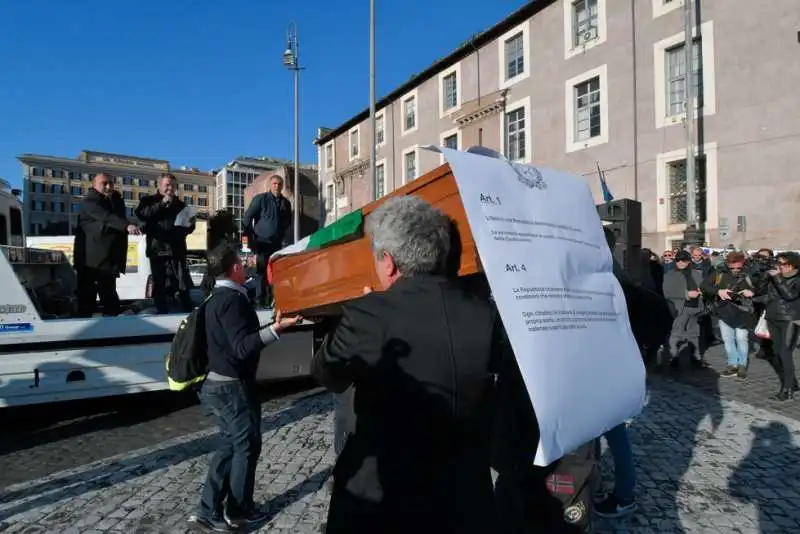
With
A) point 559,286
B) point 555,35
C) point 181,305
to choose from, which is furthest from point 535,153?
point 559,286

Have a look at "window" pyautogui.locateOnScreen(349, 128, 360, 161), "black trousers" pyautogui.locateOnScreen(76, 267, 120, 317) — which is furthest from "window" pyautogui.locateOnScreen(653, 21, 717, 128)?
"window" pyautogui.locateOnScreen(349, 128, 360, 161)

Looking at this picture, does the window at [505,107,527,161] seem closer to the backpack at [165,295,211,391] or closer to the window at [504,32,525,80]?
the window at [504,32,525,80]

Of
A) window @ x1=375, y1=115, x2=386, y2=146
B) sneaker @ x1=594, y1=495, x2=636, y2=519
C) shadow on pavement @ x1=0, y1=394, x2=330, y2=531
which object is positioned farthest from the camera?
window @ x1=375, y1=115, x2=386, y2=146

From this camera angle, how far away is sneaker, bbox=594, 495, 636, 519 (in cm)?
346

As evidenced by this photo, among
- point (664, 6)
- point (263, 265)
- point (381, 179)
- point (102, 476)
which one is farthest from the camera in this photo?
point (381, 179)

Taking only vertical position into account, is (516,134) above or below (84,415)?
above

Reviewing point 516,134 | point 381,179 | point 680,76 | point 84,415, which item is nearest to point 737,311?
point 84,415

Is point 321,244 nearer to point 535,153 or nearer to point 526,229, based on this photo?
point 526,229

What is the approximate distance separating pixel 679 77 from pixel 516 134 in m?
7.83

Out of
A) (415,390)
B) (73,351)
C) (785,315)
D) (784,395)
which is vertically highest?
(415,390)

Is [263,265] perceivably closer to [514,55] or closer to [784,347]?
[784,347]

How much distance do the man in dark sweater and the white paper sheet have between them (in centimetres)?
279

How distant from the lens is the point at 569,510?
2.66 m

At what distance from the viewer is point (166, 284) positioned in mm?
6184
